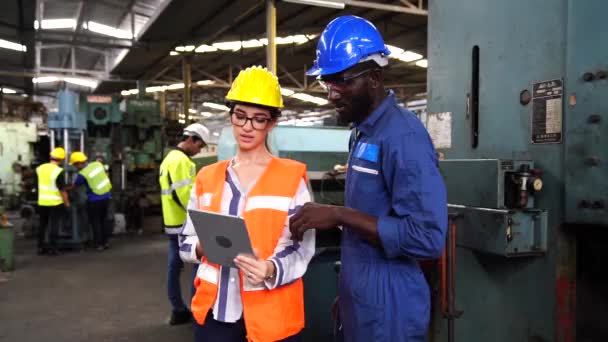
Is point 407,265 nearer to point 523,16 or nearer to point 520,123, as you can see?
point 520,123

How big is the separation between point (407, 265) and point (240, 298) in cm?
54

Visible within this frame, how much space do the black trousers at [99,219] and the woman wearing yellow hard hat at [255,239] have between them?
585cm

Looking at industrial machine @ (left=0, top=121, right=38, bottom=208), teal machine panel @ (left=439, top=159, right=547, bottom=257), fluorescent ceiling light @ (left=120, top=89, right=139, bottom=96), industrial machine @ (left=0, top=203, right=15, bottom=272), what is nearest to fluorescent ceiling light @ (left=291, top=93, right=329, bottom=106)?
fluorescent ceiling light @ (left=120, top=89, right=139, bottom=96)

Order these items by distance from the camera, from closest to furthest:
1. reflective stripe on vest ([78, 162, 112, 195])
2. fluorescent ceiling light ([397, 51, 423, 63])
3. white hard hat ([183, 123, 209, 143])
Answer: white hard hat ([183, 123, 209, 143]) → reflective stripe on vest ([78, 162, 112, 195]) → fluorescent ceiling light ([397, 51, 423, 63])

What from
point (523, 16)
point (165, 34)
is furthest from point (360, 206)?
point (165, 34)

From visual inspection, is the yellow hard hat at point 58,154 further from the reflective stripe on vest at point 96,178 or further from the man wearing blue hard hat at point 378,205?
the man wearing blue hard hat at point 378,205

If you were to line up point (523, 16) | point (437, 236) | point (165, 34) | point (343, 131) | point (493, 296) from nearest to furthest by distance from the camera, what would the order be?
point (437, 236) → point (523, 16) → point (493, 296) → point (343, 131) → point (165, 34)

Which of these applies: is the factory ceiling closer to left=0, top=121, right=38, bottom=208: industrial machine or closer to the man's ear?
left=0, top=121, right=38, bottom=208: industrial machine

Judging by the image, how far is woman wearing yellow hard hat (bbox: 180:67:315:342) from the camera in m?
1.43

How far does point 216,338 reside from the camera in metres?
1.49

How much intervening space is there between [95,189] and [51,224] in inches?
32.5

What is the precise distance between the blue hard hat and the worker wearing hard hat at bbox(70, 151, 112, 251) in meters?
6.14

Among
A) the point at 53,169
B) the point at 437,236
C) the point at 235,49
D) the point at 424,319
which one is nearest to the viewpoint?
the point at 437,236

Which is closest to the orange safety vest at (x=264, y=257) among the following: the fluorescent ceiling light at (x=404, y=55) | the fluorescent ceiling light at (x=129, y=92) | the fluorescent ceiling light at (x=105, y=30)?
the fluorescent ceiling light at (x=404, y=55)
